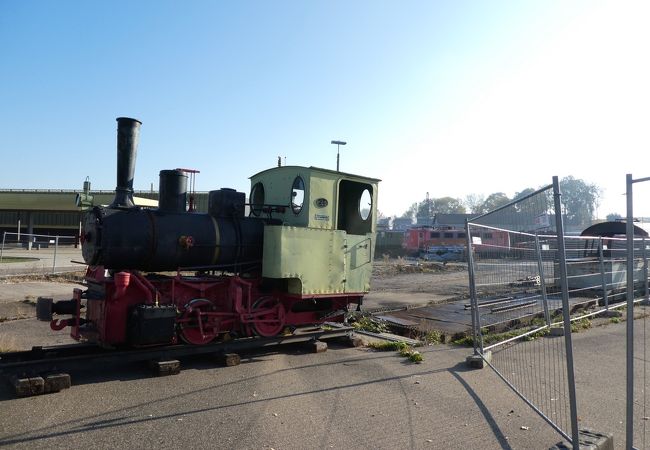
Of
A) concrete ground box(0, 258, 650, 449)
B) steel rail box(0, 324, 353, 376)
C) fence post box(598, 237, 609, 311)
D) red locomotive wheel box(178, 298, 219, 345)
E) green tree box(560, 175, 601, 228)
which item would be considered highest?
green tree box(560, 175, 601, 228)

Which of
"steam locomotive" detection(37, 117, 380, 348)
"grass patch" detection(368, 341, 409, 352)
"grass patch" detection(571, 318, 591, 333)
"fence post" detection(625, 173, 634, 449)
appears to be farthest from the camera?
"grass patch" detection(571, 318, 591, 333)

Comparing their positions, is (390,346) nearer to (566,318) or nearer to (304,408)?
(304,408)

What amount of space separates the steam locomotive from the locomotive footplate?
19cm

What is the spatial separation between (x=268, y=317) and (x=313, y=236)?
1440 millimetres

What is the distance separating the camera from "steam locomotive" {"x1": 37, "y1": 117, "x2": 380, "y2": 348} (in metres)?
6.09

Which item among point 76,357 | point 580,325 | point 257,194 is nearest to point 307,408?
point 76,357

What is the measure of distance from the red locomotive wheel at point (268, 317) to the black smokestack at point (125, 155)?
93.7 inches

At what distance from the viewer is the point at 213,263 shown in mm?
6992

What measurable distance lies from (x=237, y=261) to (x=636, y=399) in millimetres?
5355

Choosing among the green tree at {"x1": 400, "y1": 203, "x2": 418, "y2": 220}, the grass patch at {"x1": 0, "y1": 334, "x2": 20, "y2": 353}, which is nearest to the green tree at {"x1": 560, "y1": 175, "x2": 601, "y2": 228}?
the grass patch at {"x1": 0, "y1": 334, "x2": 20, "y2": 353}

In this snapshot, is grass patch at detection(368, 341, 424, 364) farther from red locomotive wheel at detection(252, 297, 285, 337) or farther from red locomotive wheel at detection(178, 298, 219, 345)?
red locomotive wheel at detection(178, 298, 219, 345)

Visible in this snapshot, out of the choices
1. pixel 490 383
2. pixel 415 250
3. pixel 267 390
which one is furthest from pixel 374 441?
pixel 415 250

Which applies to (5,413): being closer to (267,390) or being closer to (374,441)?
(267,390)

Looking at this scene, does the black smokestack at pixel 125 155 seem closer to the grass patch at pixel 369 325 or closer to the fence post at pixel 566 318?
the grass patch at pixel 369 325
